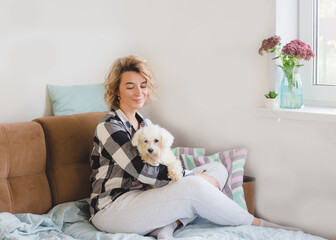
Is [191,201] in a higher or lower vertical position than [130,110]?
lower

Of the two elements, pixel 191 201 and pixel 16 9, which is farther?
pixel 16 9

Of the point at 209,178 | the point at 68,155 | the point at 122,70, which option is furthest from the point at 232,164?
the point at 68,155

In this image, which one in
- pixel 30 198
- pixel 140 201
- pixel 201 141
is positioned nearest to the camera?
pixel 140 201

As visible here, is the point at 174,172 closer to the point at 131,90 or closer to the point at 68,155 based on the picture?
the point at 131,90

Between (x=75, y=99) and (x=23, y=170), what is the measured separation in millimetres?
594

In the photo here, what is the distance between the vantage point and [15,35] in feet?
8.32

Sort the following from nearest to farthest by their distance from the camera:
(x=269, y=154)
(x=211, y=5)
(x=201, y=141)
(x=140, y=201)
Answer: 1. (x=140, y=201)
2. (x=269, y=154)
3. (x=211, y=5)
4. (x=201, y=141)

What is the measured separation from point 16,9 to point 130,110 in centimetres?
91

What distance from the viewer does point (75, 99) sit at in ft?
8.79

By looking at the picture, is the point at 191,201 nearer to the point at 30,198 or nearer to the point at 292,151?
the point at 292,151

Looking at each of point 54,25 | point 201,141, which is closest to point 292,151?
point 201,141

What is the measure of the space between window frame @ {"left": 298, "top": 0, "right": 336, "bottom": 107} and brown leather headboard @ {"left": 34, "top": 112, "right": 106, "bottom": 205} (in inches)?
49.7

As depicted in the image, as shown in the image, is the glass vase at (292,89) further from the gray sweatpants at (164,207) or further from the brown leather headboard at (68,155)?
the brown leather headboard at (68,155)

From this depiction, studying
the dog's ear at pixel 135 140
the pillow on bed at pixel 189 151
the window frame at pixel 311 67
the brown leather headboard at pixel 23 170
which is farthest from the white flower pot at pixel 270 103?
the brown leather headboard at pixel 23 170
